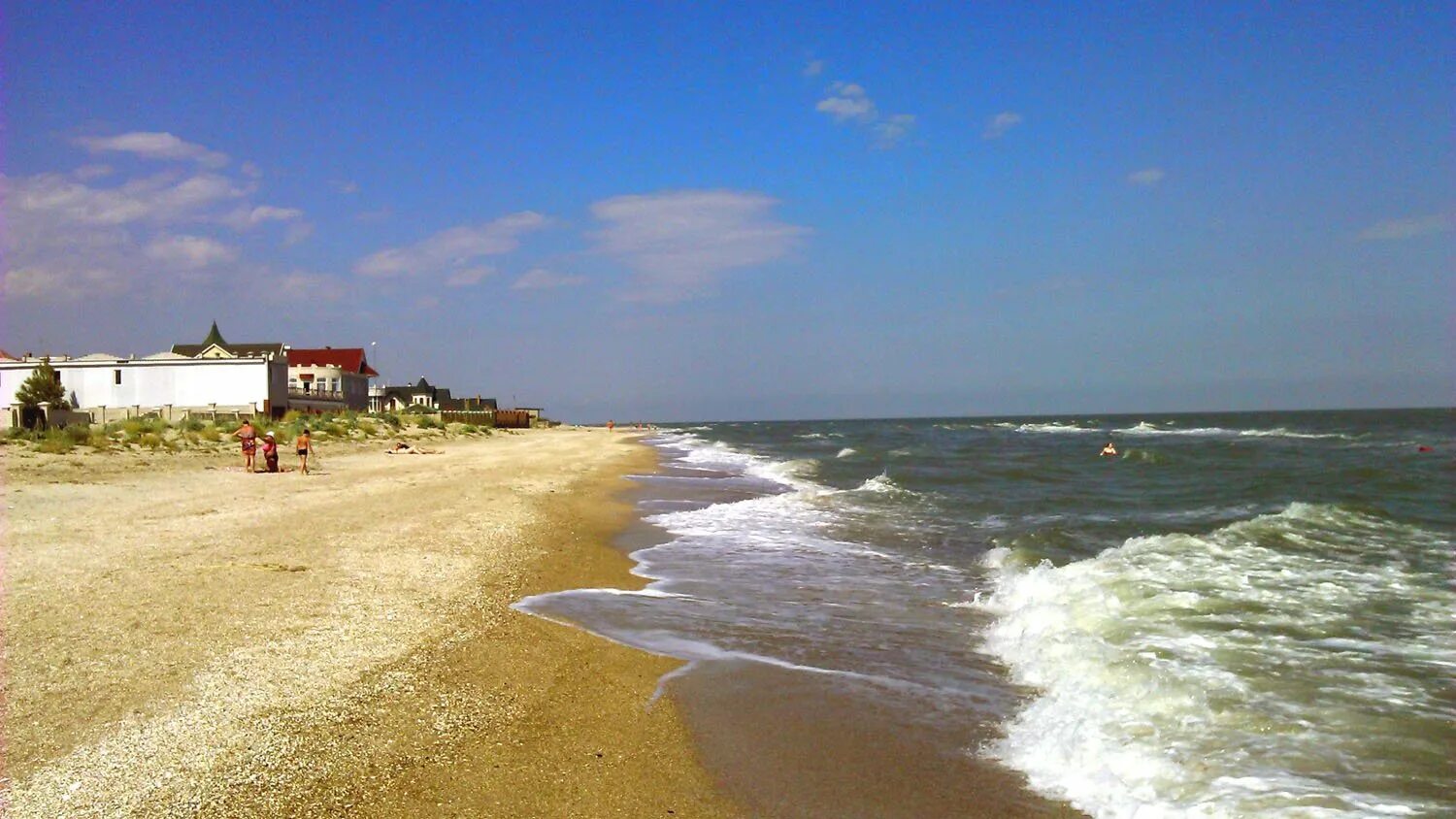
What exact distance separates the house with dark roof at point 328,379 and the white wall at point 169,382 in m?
5.93

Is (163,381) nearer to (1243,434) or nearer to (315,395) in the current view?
(315,395)

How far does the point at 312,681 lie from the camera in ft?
19.3

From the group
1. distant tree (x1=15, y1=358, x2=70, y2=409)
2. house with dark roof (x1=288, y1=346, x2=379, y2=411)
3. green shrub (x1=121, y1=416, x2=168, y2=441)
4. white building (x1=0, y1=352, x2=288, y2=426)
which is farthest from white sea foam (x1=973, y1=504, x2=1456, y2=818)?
house with dark roof (x1=288, y1=346, x2=379, y2=411)

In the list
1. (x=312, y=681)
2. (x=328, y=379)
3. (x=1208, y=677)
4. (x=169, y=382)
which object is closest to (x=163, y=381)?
(x=169, y=382)

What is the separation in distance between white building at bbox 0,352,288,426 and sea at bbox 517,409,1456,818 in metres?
41.1

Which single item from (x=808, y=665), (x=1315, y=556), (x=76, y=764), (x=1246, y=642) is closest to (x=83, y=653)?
(x=76, y=764)

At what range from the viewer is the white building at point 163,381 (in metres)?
49.8

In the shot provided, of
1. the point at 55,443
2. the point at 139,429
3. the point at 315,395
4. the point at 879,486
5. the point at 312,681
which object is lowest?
the point at 879,486

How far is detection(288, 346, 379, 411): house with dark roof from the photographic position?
210 feet

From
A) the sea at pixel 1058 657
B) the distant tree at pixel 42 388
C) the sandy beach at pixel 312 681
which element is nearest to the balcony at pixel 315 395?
the distant tree at pixel 42 388

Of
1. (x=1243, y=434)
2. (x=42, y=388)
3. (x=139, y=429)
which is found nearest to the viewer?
(x=139, y=429)

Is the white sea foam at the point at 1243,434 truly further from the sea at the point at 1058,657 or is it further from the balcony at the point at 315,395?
the balcony at the point at 315,395

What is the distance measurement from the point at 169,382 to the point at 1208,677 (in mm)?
55301

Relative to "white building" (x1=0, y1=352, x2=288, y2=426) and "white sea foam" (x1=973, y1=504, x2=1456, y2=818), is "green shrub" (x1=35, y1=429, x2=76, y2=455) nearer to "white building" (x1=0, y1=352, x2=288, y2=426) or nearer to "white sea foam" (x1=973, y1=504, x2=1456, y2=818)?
"white sea foam" (x1=973, y1=504, x2=1456, y2=818)
